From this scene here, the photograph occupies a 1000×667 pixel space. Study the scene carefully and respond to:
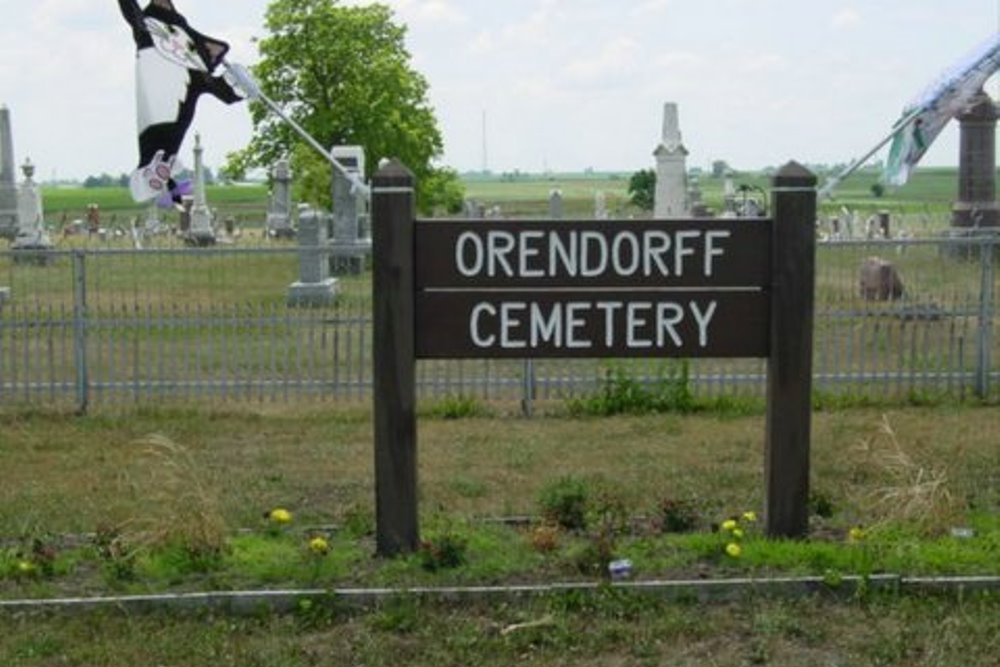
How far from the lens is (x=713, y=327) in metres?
6.27

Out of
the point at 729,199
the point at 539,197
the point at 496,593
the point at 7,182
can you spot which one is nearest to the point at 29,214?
the point at 7,182

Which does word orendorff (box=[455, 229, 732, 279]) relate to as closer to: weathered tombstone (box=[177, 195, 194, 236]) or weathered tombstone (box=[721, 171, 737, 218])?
weathered tombstone (box=[721, 171, 737, 218])

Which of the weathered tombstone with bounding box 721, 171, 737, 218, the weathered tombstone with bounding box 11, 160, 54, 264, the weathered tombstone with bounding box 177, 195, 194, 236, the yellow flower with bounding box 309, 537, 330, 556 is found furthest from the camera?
the weathered tombstone with bounding box 177, 195, 194, 236

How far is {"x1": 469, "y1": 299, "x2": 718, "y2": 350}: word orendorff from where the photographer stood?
6.21 metres

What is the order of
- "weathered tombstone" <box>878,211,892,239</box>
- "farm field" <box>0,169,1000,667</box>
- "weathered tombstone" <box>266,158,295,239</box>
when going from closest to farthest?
1. "farm field" <box>0,169,1000,667</box>
2. "weathered tombstone" <box>266,158,295,239</box>
3. "weathered tombstone" <box>878,211,892,239</box>

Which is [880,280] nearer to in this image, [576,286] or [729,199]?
[576,286]

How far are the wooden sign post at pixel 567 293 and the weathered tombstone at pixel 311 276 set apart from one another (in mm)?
12647

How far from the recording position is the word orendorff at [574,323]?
20.4 feet

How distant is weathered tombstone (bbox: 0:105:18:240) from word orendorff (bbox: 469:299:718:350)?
87.4 ft

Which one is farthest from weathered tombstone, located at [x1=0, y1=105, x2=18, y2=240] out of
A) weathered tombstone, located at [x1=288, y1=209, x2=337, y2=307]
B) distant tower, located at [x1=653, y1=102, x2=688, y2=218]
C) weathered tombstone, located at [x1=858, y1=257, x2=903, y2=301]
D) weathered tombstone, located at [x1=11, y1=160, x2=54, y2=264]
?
weathered tombstone, located at [x1=858, y1=257, x2=903, y2=301]

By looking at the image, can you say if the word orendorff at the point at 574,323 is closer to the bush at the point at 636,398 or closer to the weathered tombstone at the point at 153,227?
the bush at the point at 636,398

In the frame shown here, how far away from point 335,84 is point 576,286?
31.3 metres

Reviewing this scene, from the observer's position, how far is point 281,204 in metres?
32.2

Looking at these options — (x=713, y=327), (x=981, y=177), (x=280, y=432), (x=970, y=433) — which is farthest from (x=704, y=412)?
(x=981, y=177)
